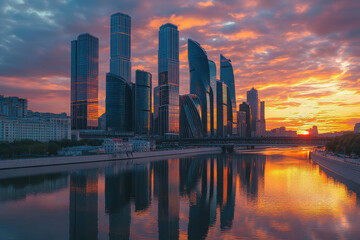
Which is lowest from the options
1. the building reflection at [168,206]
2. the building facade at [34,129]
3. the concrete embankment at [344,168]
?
the building reflection at [168,206]

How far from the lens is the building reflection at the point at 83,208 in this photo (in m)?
26.0

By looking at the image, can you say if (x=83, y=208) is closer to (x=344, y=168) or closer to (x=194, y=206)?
(x=194, y=206)

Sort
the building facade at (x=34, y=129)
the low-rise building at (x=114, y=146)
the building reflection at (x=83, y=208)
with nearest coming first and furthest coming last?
the building reflection at (x=83, y=208) < the low-rise building at (x=114, y=146) < the building facade at (x=34, y=129)

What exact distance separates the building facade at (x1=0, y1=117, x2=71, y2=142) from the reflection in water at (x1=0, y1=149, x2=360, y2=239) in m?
104

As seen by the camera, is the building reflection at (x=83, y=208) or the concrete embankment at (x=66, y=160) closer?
the building reflection at (x=83, y=208)

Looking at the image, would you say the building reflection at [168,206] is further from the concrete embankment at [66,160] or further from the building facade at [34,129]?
the building facade at [34,129]

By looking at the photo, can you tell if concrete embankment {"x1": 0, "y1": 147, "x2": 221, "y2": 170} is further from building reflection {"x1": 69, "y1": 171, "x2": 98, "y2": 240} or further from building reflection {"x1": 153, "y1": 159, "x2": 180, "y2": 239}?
building reflection {"x1": 153, "y1": 159, "x2": 180, "y2": 239}

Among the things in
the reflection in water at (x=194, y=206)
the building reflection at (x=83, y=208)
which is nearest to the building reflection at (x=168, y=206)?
the reflection in water at (x=194, y=206)


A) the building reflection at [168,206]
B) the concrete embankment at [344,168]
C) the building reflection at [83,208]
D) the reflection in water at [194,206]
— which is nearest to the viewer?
the building reflection at [83,208]

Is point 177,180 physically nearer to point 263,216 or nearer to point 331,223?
point 263,216

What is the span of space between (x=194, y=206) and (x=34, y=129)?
467 feet

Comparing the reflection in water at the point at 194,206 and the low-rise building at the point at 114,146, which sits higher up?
the low-rise building at the point at 114,146

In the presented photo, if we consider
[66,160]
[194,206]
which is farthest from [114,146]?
[194,206]

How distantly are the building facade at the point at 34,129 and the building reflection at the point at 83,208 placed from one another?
106m
